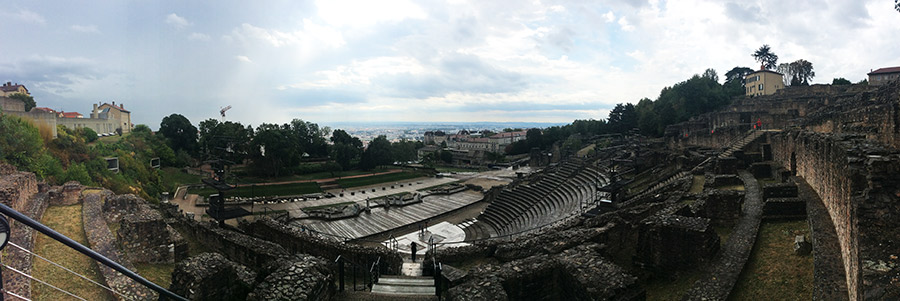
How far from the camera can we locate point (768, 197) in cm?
1287

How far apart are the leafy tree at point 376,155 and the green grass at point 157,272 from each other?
5068cm

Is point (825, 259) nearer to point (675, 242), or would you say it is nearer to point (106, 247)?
point (675, 242)

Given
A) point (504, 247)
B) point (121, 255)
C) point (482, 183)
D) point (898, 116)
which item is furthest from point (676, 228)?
point (482, 183)

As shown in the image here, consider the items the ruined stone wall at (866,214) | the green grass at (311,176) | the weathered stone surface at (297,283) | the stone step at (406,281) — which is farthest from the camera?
the green grass at (311,176)

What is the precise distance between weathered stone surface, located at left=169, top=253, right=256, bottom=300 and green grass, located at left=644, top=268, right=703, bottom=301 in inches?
378

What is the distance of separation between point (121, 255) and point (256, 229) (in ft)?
18.9

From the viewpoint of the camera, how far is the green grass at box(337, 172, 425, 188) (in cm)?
4846

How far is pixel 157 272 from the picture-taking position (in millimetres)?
11633

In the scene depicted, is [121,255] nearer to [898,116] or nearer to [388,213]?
[388,213]

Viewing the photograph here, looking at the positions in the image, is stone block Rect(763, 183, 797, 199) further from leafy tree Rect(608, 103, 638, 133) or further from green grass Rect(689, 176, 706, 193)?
leafy tree Rect(608, 103, 638, 133)

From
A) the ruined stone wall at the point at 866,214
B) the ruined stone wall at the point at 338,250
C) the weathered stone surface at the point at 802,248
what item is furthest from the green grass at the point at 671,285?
the ruined stone wall at the point at 338,250

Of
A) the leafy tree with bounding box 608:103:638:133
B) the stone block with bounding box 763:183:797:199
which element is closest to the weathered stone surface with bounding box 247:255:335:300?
the stone block with bounding box 763:183:797:199

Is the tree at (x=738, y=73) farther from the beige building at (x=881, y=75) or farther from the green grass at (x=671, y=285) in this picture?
the green grass at (x=671, y=285)

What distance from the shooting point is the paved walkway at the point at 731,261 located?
758 cm
